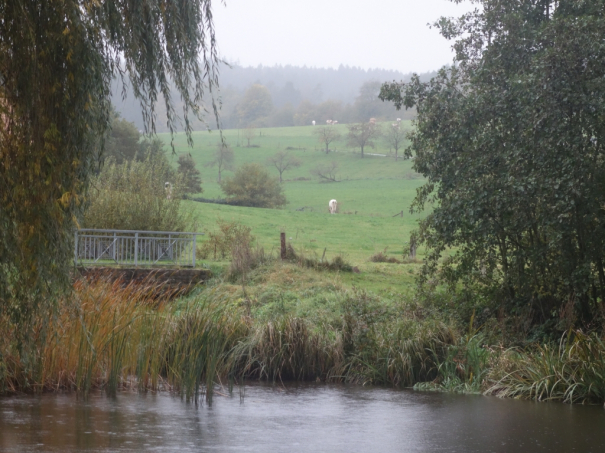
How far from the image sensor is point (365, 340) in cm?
1306

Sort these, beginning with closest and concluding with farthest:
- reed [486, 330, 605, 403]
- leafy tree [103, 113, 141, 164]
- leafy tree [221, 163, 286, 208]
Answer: reed [486, 330, 605, 403] → leafy tree [103, 113, 141, 164] → leafy tree [221, 163, 286, 208]

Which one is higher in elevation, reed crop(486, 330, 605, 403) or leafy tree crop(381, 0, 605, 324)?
leafy tree crop(381, 0, 605, 324)

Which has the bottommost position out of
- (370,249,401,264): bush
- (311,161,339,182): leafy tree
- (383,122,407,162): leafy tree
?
(370,249,401,264): bush

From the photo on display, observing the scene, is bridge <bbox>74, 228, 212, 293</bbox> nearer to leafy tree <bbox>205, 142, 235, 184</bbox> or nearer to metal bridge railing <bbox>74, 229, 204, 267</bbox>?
metal bridge railing <bbox>74, 229, 204, 267</bbox>

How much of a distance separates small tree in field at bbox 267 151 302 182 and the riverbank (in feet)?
218

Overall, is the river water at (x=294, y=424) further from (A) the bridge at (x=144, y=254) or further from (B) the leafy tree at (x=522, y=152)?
(A) the bridge at (x=144, y=254)

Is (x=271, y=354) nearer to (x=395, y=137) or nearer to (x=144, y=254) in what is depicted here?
(x=144, y=254)

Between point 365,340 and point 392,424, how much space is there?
3.96 meters

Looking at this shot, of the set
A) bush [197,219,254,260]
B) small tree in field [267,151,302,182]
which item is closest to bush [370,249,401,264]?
bush [197,219,254,260]

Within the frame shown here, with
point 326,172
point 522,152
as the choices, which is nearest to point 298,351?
point 522,152

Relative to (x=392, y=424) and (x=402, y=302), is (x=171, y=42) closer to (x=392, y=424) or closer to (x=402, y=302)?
(x=392, y=424)

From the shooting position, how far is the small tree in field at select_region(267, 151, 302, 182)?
3241 inches

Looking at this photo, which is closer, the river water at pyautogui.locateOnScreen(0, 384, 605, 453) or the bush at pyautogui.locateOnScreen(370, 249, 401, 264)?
the river water at pyautogui.locateOnScreen(0, 384, 605, 453)

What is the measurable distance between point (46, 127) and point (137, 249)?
16.6 m
